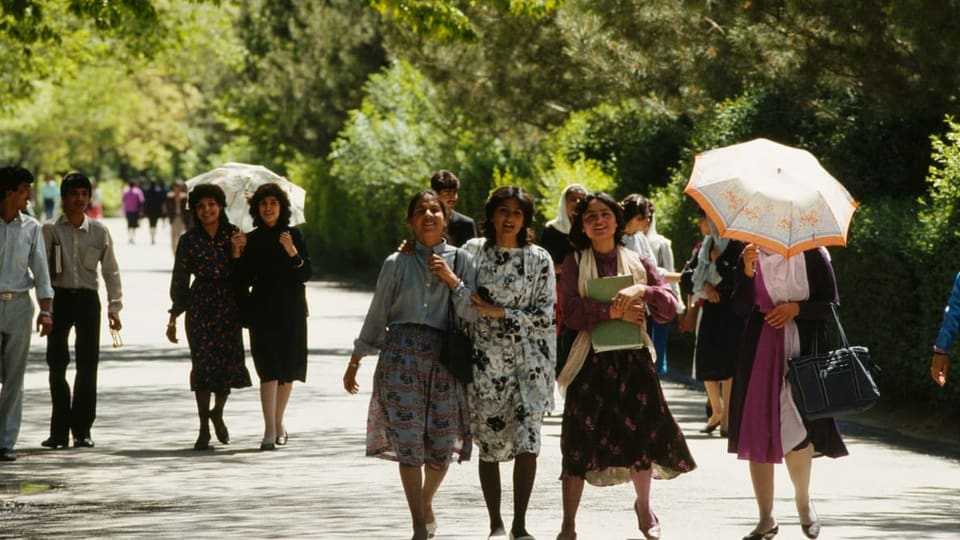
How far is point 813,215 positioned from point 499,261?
4.89 feet

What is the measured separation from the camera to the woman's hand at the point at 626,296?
8.93 meters

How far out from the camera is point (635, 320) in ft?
29.5

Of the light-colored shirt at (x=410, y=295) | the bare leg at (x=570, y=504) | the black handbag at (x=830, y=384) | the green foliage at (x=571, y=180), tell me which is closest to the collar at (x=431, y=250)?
the light-colored shirt at (x=410, y=295)

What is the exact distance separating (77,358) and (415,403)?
515 centimetres

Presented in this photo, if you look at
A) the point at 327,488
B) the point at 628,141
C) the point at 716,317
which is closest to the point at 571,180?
the point at 628,141

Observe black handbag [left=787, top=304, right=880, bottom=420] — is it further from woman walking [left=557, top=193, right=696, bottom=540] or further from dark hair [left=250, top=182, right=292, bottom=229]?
dark hair [left=250, top=182, right=292, bottom=229]

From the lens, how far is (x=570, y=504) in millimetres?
8945

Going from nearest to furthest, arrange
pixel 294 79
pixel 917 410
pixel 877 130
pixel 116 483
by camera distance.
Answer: pixel 116 483
pixel 917 410
pixel 877 130
pixel 294 79

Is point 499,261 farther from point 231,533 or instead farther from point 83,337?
point 83,337

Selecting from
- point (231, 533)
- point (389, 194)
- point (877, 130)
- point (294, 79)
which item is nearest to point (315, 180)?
point (294, 79)

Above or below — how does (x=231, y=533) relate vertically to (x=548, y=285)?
below

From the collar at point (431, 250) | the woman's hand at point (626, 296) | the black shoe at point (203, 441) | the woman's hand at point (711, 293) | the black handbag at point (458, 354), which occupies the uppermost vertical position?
the collar at point (431, 250)

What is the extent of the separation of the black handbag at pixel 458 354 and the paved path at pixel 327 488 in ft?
2.75

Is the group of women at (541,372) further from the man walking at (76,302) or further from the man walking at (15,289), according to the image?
the man walking at (76,302)
